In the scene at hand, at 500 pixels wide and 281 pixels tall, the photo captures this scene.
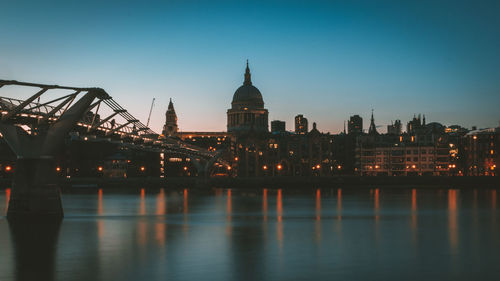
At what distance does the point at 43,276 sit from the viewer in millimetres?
35906

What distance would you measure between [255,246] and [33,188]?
18901 millimetres

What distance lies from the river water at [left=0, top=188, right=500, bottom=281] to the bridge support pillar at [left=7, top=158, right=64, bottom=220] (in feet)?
3.71

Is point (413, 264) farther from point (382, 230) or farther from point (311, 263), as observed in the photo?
point (382, 230)

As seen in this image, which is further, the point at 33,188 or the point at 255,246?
the point at 33,188

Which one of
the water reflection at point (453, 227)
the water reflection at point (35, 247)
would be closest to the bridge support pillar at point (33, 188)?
the water reflection at point (35, 247)

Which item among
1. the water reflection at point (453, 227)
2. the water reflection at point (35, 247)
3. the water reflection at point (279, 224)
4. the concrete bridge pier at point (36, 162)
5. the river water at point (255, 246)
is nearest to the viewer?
the water reflection at point (35, 247)

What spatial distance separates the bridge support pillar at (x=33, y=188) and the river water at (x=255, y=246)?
113cm

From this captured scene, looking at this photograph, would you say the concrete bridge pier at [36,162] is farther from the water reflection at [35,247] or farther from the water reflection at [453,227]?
the water reflection at [453,227]

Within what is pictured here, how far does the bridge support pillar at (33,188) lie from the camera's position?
5494 cm

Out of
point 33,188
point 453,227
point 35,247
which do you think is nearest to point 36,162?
point 33,188

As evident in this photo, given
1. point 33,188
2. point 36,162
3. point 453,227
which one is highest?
point 36,162

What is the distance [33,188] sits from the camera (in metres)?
55.3

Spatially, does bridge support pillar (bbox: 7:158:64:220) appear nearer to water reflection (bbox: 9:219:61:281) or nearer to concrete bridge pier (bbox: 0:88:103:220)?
concrete bridge pier (bbox: 0:88:103:220)

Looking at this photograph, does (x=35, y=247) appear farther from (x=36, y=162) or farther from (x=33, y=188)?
(x=36, y=162)
